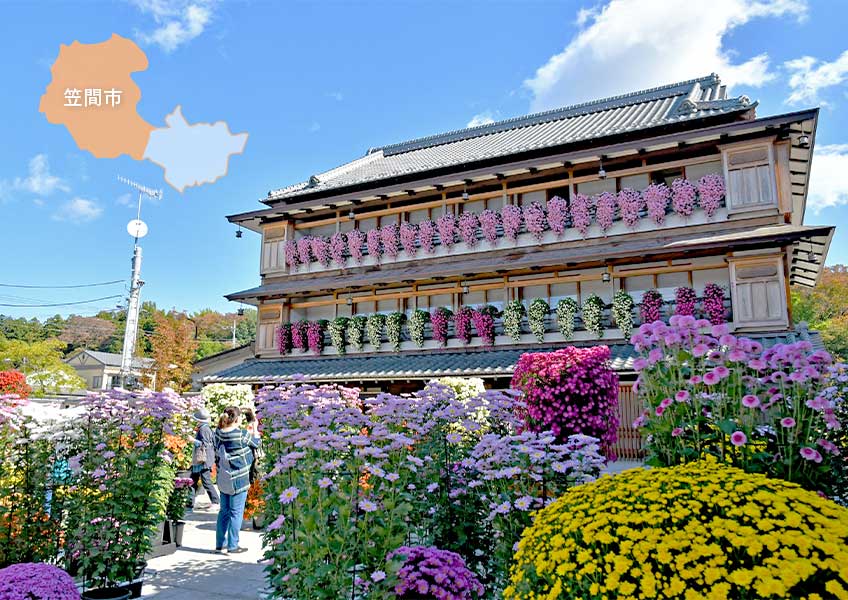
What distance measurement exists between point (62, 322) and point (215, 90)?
63003mm

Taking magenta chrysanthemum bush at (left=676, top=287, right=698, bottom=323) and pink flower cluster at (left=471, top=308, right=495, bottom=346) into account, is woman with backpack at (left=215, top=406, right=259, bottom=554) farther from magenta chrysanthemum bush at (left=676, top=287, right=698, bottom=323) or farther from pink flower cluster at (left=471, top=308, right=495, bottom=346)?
magenta chrysanthemum bush at (left=676, top=287, right=698, bottom=323)

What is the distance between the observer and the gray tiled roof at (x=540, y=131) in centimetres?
1619

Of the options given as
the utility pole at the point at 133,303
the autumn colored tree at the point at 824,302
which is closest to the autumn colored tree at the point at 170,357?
the utility pole at the point at 133,303

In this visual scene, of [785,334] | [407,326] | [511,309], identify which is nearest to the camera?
[785,334]

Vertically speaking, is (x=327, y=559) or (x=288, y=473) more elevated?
(x=288, y=473)

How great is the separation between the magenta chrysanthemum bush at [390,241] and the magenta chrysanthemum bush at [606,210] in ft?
22.5

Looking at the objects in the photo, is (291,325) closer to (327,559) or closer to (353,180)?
(353,180)

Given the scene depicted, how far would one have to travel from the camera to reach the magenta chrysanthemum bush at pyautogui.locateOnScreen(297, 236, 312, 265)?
20.3m

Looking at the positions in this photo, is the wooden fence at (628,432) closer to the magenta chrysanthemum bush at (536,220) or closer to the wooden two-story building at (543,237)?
the wooden two-story building at (543,237)

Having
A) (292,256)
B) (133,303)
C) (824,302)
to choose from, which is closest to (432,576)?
(292,256)

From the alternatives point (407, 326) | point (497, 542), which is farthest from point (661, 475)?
point (407, 326)

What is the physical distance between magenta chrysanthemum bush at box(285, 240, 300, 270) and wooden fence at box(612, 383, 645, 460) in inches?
496

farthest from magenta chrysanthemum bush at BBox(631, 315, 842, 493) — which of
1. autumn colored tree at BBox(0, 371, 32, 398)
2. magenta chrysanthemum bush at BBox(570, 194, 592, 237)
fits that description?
autumn colored tree at BBox(0, 371, 32, 398)

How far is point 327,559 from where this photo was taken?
430 centimetres
